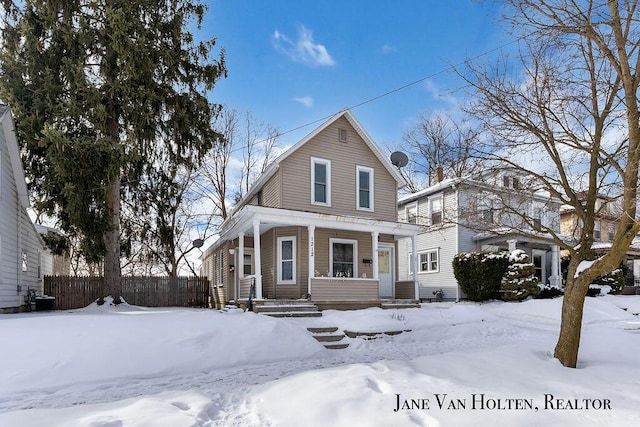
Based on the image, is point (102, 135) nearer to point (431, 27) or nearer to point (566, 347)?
point (431, 27)

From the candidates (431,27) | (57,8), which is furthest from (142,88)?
(431,27)

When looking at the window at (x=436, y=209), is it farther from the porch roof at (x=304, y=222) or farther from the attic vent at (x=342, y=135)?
the attic vent at (x=342, y=135)

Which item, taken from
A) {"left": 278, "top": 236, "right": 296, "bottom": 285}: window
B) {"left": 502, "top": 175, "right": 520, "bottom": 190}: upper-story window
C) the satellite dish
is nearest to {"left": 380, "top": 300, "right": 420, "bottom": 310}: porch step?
{"left": 278, "top": 236, "right": 296, "bottom": 285}: window

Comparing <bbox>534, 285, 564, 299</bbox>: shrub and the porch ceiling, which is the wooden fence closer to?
the porch ceiling

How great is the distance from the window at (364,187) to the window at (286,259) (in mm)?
3239

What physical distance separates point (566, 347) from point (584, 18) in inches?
199

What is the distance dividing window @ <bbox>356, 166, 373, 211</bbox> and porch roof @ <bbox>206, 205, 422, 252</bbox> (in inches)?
64.4

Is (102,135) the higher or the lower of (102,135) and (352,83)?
the lower

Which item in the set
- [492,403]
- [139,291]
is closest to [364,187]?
[139,291]

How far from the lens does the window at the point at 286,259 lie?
580 inches

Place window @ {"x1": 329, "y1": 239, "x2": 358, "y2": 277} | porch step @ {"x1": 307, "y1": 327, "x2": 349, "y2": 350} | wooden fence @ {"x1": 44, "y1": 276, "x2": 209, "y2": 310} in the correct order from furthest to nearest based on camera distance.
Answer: wooden fence @ {"x1": 44, "y1": 276, "x2": 209, "y2": 310}, window @ {"x1": 329, "y1": 239, "x2": 358, "y2": 277}, porch step @ {"x1": 307, "y1": 327, "x2": 349, "y2": 350}

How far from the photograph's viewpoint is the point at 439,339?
11367mm

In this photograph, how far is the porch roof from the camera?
13.1m

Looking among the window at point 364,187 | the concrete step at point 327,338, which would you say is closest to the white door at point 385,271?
the window at point 364,187
